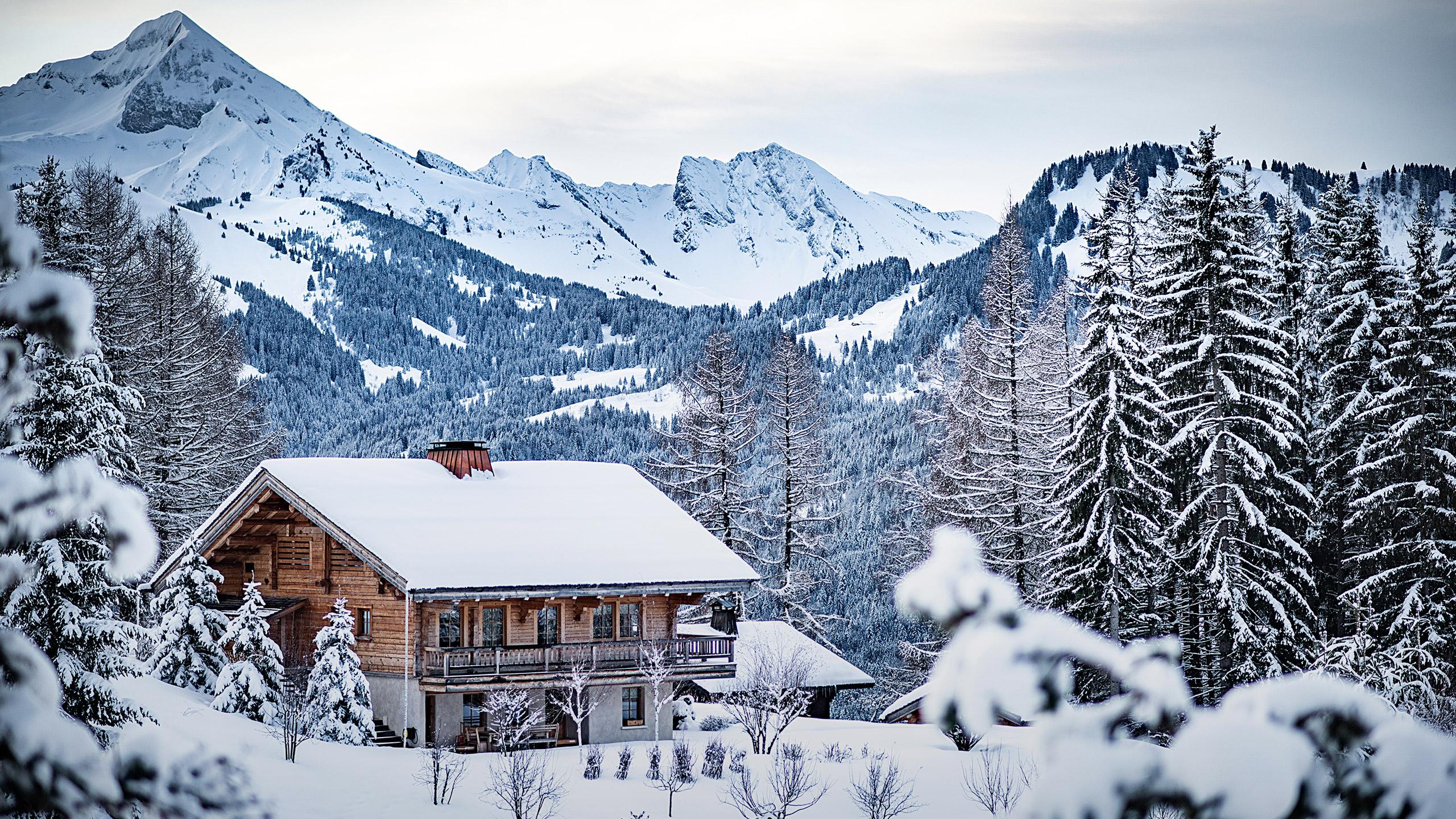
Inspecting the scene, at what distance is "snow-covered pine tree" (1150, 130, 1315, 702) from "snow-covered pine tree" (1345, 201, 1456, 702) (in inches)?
67.8

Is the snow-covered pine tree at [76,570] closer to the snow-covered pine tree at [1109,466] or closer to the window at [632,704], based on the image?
the window at [632,704]

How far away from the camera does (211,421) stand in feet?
155

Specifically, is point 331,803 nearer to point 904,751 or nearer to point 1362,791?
point 904,751

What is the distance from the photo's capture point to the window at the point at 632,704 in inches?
1332

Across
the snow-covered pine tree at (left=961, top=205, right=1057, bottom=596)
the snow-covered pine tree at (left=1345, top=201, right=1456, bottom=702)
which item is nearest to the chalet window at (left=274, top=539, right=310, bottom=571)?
the snow-covered pine tree at (left=961, top=205, right=1057, bottom=596)

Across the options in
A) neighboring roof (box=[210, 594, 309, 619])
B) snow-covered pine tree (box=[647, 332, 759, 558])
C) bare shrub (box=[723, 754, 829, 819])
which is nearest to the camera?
bare shrub (box=[723, 754, 829, 819])

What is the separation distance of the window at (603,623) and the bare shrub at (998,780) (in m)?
10.4

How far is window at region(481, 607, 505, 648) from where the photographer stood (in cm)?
3244

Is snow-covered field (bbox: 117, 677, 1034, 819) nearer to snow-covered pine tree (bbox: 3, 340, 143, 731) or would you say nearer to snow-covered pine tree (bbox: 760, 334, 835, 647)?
snow-covered pine tree (bbox: 3, 340, 143, 731)

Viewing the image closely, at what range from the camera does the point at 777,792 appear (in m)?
22.6

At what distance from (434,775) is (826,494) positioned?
112 ft

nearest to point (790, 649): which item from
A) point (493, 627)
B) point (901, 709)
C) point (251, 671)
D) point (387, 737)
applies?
point (901, 709)

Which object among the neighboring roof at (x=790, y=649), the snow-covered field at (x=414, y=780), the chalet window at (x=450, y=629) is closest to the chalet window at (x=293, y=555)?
the chalet window at (x=450, y=629)

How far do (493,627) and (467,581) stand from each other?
252 cm
